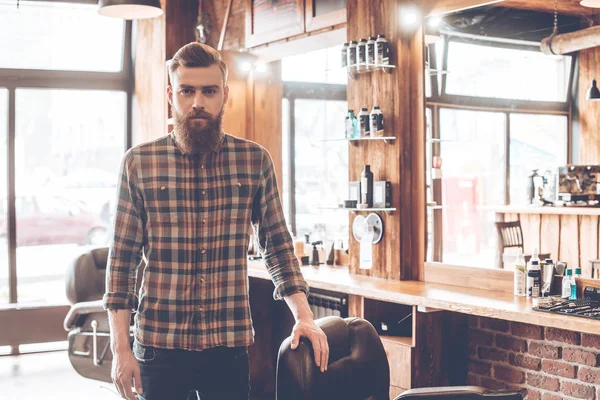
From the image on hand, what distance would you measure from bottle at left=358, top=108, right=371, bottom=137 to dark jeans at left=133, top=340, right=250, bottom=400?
2.30 meters

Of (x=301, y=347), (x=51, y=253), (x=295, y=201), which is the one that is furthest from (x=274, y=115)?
(x=301, y=347)

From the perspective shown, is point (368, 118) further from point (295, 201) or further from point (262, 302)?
point (295, 201)

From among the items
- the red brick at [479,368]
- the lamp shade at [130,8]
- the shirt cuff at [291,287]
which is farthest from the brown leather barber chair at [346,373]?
the lamp shade at [130,8]

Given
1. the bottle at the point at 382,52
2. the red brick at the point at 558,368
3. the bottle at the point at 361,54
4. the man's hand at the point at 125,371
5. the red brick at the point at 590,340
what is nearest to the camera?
the man's hand at the point at 125,371

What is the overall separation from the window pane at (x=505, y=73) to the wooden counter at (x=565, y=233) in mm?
580

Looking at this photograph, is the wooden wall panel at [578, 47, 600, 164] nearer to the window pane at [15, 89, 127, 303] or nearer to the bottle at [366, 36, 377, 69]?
the bottle at [366, 36, 377, 69]

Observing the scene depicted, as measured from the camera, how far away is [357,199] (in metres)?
4.14

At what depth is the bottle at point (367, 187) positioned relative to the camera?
4074 millimetres

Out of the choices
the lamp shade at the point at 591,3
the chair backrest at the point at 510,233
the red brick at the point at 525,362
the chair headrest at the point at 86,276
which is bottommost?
the red brick at the point at 525,362

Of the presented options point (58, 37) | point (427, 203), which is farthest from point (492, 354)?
point (58, 37)

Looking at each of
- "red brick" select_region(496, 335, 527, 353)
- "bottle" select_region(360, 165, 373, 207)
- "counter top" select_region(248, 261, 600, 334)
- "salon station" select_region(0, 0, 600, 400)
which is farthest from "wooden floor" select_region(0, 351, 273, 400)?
"red brick" select_region(496, 335, 527, 353)

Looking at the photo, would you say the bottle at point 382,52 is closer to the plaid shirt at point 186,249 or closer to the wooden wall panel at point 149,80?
the plaid shirt at point 186,249

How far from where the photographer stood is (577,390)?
10.5 ft

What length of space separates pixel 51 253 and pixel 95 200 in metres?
0.61
